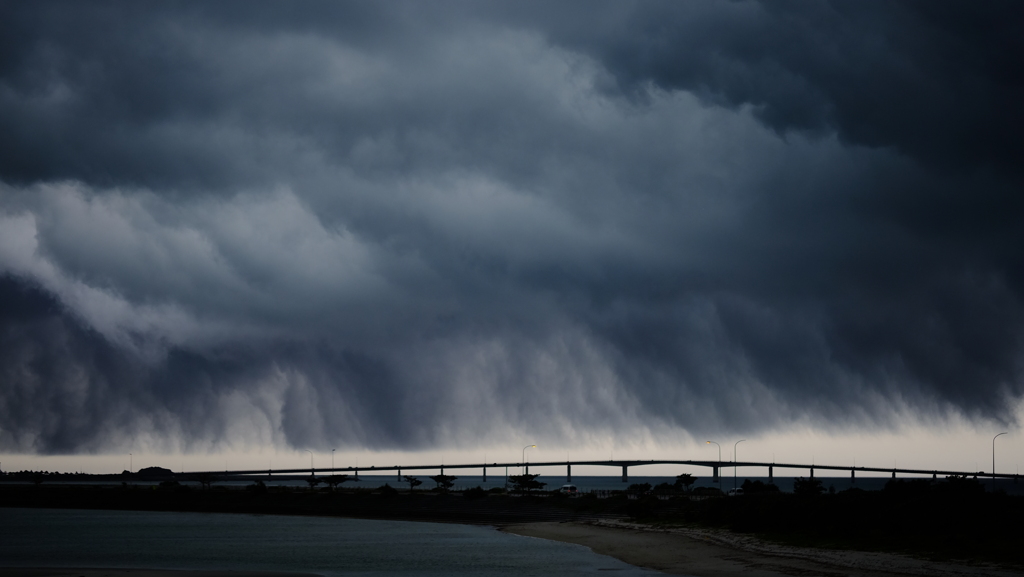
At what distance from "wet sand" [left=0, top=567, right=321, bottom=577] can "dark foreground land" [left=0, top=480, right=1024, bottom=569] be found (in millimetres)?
35784

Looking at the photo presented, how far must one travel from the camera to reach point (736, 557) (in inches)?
2223

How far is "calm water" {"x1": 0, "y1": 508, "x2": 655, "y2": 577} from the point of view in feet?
190

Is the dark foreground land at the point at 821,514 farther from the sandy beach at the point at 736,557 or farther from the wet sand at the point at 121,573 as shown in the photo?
the wet sand at the point at 121,573

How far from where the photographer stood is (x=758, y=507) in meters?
74.6

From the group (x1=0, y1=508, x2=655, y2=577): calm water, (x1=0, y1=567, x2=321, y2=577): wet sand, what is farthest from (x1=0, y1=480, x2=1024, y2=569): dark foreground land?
(x1=0, y1=567, x2=321, y2=577): wet sand

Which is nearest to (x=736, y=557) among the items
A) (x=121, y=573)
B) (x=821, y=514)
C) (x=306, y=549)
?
(x=821, y=514)

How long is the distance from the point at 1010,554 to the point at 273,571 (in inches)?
1688

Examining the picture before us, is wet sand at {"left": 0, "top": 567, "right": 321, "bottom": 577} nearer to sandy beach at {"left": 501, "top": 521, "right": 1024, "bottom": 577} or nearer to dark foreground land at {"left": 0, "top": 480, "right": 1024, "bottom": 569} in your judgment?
sandy beach at {"left": 501, "top": 521, "right": 1024, "bottom": 577}

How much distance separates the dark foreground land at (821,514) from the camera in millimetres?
53562

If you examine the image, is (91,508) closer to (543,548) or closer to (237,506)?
(237,506)

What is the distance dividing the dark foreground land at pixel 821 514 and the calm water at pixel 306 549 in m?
13.7

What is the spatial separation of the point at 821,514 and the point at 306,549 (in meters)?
41.0

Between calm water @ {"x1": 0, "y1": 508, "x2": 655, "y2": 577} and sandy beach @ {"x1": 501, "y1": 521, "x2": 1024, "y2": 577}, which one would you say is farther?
calm water @ {"x1": 0, "y1": 508, "x2": 655, "y2": 577}

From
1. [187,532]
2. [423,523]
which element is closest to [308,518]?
[423,523]
